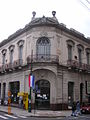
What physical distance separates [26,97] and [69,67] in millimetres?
7537

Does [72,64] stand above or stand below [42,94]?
above

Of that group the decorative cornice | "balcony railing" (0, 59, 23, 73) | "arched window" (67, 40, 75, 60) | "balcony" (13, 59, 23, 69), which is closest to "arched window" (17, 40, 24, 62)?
"balcony" (13, 59, 23, 69)

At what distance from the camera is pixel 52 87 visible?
104 feet

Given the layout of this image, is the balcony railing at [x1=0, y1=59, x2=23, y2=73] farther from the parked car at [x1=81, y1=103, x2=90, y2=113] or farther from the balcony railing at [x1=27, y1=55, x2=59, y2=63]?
the parked car at [x1=81, y1=103, x2=90, y2=113]

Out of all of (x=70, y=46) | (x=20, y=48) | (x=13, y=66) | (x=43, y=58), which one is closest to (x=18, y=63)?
(x=13, y=66)

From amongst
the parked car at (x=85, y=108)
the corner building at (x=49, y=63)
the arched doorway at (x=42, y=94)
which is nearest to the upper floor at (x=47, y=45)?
the corner building at (x=49, y=63)

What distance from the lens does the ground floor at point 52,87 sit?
31.4 m

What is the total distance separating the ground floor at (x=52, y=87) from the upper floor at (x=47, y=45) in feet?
4.48

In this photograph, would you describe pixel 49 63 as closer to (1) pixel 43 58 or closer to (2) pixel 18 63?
(1) pixel 43 58

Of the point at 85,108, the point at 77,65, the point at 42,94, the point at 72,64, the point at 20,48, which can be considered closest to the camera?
the point at 85,108

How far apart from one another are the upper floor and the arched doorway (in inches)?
130

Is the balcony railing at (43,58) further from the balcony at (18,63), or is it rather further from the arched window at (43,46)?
the balcony at (18,63)

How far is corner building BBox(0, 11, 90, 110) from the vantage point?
31.5 metres

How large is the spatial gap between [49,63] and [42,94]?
4368mm
